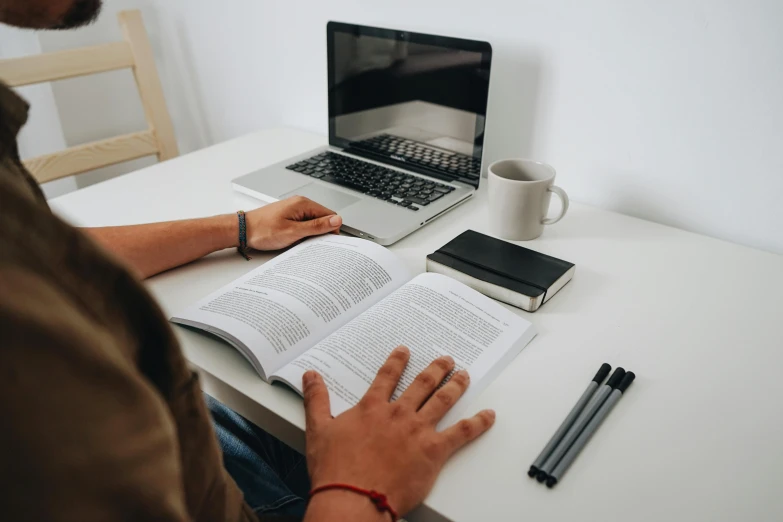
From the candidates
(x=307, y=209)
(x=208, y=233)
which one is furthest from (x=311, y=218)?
(x=208, y=233)

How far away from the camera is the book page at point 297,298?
2.07 ft

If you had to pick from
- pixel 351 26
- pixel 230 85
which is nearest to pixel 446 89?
pixel 351 26

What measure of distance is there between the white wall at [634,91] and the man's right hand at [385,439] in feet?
1.74

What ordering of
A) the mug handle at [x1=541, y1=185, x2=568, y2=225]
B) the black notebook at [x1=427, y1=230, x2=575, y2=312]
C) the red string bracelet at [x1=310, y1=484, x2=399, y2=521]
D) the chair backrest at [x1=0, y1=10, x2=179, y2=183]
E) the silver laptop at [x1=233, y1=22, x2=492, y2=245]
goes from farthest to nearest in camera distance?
1. the chair backrest at [x1=0, y1=10, x2=179, y2=183]
2. the silver laptop at [x1=233, y1=22, x2=492, y2=245]
3. the mug handle at [x1=541, y1=185, x2=568, y2=225]
4. the black notebook at [x1=427, y1=230, x2=575, y2=312]
5. the red string bracelet at [x1=310, y1=484, x2=399, y2=521]

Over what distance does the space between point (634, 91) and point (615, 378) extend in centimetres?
48

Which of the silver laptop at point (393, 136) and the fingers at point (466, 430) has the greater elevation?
the silver laptop at point (393, 136)

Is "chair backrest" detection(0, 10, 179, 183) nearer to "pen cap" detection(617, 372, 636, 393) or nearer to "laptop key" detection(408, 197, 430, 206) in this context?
"laptop key" detection(408, 197, 430, 206)

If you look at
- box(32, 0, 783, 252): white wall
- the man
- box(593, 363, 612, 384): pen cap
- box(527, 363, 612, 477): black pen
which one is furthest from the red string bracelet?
box(32, 0, 783, 252): white wall

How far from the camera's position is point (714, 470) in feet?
1.66

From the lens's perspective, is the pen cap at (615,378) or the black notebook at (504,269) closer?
the pen cap at (615,378)

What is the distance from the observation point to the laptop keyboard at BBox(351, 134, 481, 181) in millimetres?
986

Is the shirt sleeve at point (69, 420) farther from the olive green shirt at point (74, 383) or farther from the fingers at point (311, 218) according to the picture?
the fingers at point (311, 218)

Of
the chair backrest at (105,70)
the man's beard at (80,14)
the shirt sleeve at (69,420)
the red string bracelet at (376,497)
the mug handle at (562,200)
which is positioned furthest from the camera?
the chair backrest at (105,70)

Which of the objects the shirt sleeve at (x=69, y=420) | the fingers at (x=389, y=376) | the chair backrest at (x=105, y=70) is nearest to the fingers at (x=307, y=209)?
the fingers at (x=389, y=376)
